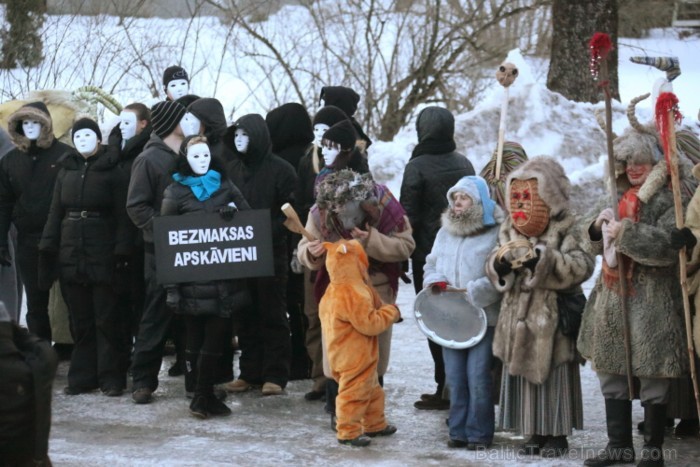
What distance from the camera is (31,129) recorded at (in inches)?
344

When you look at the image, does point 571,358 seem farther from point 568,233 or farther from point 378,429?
point 378,429

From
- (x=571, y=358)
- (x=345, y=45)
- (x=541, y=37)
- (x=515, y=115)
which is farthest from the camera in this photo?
(x=541, y=37)

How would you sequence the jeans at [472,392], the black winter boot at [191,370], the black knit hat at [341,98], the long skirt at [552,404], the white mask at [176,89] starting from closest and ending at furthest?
1. the long skirt at [552,404]
2. the jeans at [472,392]
3. the black winter boot at [191,370]
4. the black knit hat at [341,98]
5. the white mask at [176,89]

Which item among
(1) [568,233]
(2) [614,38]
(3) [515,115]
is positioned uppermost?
(2) [614,38]

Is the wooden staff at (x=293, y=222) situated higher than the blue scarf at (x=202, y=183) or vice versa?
the blue scarf at (x=202, y=183)

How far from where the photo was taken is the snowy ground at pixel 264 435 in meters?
6.86

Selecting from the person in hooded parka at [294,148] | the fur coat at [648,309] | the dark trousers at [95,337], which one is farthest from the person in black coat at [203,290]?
the fur coat at [648,309]

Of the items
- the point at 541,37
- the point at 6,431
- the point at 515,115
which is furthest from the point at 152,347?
the point at 541,37

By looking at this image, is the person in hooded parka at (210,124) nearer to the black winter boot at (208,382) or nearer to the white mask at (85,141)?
the white mask at (85,141)

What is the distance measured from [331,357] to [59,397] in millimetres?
2288

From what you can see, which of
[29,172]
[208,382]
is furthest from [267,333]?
[29,172]

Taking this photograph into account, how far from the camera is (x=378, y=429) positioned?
7.34 metres

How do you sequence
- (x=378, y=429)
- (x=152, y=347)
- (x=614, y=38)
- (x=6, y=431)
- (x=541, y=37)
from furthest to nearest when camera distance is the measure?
(x=541, y=37)
(x=614, y=38)
(x=152, y=347)
(x=378, y=429)
(x=6, y=431)

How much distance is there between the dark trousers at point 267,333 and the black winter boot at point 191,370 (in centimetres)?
62
